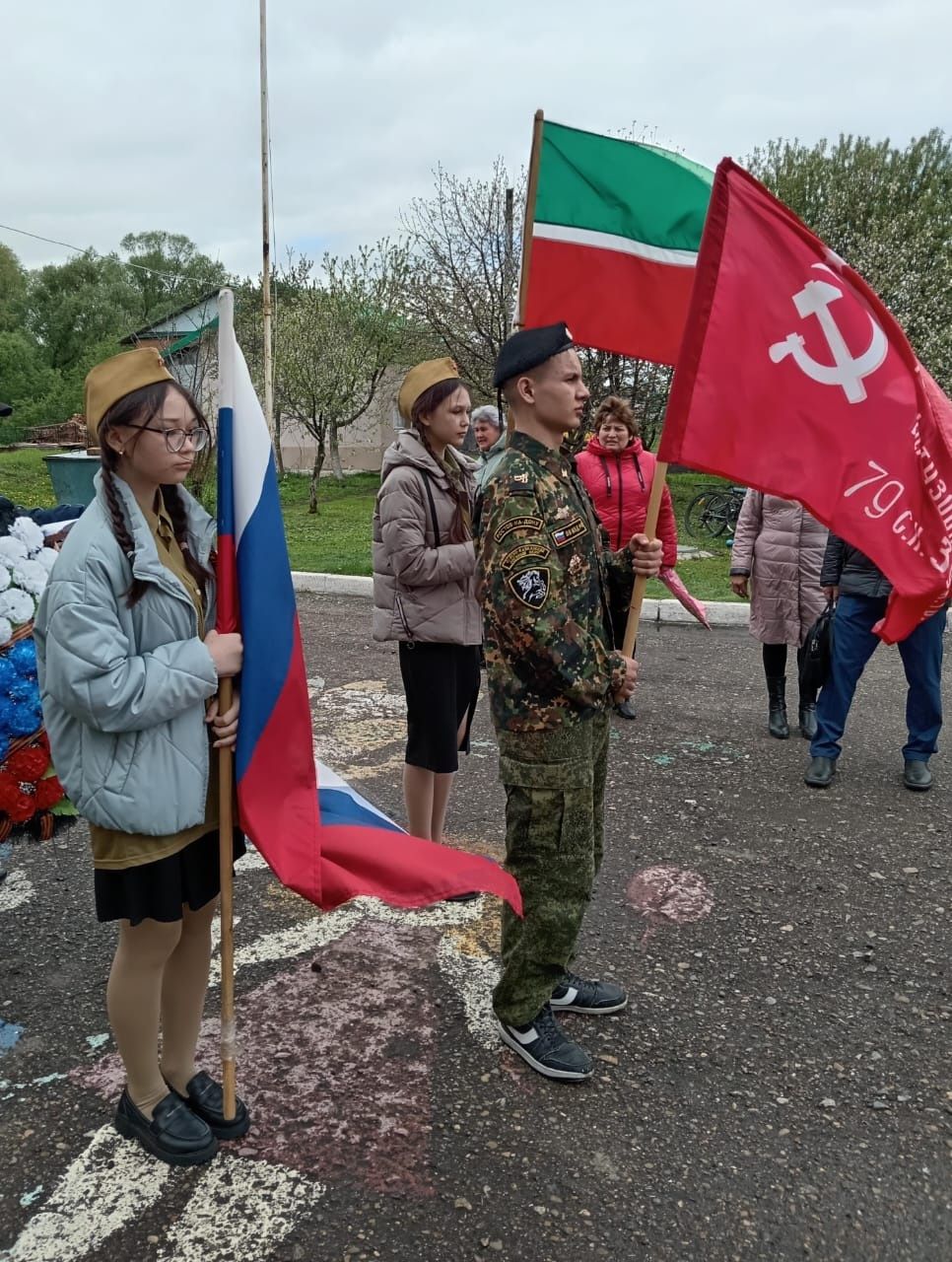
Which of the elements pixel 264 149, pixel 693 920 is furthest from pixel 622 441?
pixel 264 149

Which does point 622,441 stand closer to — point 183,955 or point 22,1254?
point 183,955

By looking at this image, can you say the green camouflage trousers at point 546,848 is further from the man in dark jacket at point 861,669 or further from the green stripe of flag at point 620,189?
the man in dark jacket at point 861,669

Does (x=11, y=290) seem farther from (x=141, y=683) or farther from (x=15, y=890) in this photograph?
(x=141, y=683)

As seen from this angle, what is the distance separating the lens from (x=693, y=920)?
3.67 meters

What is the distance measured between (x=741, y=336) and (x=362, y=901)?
2.48 m

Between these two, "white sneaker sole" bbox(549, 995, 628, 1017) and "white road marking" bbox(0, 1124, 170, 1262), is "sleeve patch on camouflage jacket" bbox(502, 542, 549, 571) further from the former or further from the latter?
"white road marking" bbox(0, 1124, 170, 1262)

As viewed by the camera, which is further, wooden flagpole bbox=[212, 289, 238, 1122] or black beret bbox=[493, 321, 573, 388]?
black beret bbox=[493, 321, 573, 388]

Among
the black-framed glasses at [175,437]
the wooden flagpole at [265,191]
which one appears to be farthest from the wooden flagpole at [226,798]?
the wooden flagpole at [265,191]

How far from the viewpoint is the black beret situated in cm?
265

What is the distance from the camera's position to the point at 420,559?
364cm

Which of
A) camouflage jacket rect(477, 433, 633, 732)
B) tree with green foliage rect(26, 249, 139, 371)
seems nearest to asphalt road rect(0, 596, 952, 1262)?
camouflage jacket rect(477, 433, 633, 732)

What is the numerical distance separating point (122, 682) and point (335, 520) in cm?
1889

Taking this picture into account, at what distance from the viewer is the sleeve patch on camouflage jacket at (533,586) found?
8.36 ft

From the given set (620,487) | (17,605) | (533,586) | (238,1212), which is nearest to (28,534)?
(17,605)
